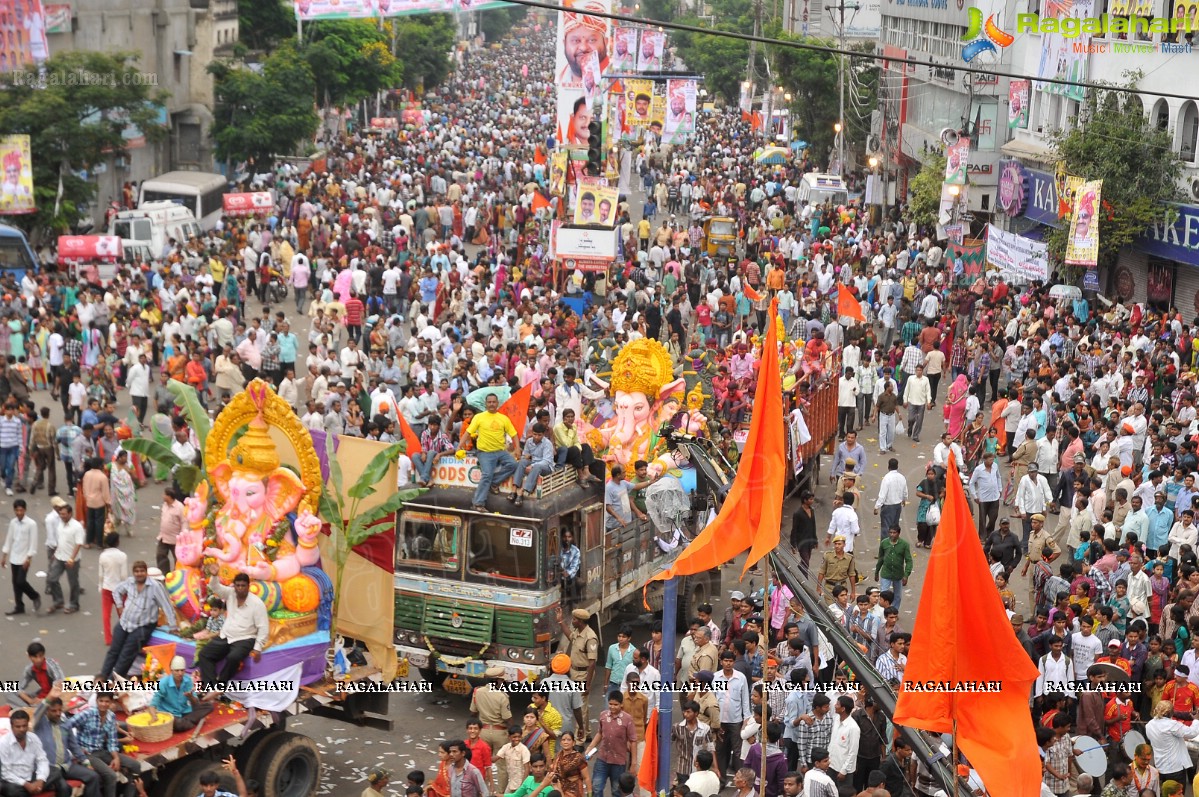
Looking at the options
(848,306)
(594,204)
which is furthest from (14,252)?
(848,306)

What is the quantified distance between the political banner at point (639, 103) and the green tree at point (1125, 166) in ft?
63.7

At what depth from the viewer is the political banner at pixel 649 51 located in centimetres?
7194

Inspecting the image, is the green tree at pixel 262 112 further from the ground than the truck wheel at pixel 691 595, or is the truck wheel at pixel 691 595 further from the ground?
the green tree at pixel 262 112

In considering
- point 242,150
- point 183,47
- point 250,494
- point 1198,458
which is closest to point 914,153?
point 242,150

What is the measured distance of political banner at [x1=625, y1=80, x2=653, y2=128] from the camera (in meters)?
51.0

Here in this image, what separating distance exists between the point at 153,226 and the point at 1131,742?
2969 cm

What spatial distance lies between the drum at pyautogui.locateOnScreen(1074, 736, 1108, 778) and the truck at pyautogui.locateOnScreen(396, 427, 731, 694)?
3905 mm

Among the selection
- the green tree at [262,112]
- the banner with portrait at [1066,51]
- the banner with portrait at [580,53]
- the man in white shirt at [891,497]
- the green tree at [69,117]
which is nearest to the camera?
the man in white shirt at [891,497]

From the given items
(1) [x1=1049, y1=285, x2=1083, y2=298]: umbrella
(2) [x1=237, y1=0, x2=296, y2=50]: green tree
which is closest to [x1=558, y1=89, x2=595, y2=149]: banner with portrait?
(1) [x1=1049, y1=285, x2=1083, y2=298]: umbrella

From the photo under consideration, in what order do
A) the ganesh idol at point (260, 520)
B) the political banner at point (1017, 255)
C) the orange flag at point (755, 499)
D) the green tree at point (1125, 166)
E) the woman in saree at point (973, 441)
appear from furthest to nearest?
the green tree at point (1125, 166) < the political banner at point (1017, 255) < the woman in saree at point (973, 441) < the ganesh idol at point (260, 520) < the orange flag at point (755, 499)

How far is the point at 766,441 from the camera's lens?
1121cm

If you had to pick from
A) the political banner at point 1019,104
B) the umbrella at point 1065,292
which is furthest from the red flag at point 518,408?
the political banner at point 1019,104

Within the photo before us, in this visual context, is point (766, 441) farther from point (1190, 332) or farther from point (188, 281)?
point (188, 281)

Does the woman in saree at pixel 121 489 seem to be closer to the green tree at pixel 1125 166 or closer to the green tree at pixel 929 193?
the green tree at pixel 1125 166
